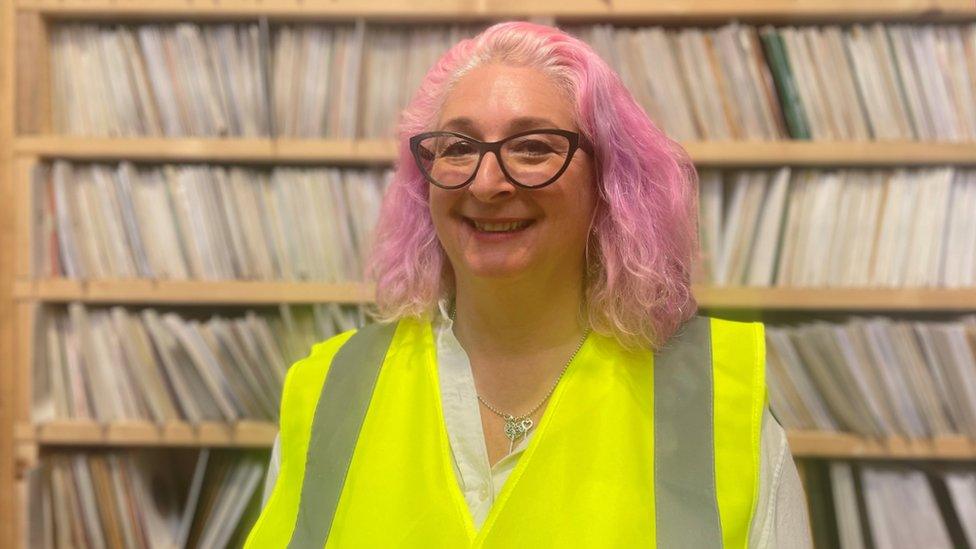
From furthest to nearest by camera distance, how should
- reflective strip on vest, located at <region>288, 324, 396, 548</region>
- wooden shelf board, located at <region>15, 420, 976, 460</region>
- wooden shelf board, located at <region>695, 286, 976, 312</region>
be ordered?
wooden shelf board, located at <region>15, 420, 976, 460</region> < wooden shelf board, located at <region>695, 286, 976, 312</region> < reflective strip on vest, located at <region>288, 324, 396, 548</region>

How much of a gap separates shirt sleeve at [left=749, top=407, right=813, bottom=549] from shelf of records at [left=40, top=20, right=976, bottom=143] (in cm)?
66

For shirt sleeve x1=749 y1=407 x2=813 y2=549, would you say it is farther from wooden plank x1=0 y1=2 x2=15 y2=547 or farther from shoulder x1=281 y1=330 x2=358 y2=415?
wooden plank x1=0 y1=2 x2=15 y2=547

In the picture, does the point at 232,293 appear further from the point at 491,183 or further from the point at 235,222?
the point at 491,183

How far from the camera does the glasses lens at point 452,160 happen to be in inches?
35.2

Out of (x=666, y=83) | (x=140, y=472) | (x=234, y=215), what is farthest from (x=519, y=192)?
(x=140, y=472)

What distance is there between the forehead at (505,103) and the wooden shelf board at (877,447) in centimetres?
82

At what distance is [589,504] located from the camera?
86cm

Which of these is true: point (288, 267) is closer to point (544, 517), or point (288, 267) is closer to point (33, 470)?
point (33, 470)

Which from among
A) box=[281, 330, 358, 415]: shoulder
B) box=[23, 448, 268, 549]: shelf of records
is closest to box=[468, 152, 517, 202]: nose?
box=[281, 330, 358, 415]: shoulder

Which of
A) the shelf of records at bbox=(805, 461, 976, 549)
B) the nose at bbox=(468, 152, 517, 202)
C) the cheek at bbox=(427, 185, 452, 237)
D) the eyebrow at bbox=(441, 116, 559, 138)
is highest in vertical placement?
the eyebrow at bbox=(441, 116, 559, 138)

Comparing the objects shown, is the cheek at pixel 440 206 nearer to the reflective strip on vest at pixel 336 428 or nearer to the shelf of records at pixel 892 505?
the reflective strip on vest at pixel 336 428

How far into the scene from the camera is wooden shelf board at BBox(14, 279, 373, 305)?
1397 millimetres

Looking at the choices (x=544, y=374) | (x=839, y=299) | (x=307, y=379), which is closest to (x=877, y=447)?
(x=839, y=299)

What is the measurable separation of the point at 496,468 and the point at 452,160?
387mm
